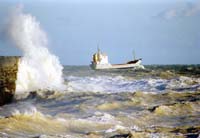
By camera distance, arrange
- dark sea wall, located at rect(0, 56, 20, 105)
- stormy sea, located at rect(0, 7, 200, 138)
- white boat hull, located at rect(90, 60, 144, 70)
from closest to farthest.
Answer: stormy sea, located at rect(0, 7, 200, 138), dark sea wall, located at rect(0, 56, 20, 105), white boat hull, located at rect(90, 60, 144, 70)

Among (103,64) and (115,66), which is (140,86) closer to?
(103,64)

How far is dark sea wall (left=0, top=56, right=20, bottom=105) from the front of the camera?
70.5 ft

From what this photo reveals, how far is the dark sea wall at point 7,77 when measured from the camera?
21484 millimetres

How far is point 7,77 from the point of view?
894 inches

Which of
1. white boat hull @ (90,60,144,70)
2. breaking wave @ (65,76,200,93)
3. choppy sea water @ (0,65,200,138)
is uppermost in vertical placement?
white boat hull @ (90,60,144,70)

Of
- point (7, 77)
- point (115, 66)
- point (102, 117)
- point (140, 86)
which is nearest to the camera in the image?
point (102, 117)

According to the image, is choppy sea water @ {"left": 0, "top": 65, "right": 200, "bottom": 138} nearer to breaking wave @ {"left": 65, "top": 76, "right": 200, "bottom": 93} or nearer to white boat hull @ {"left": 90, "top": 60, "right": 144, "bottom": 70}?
breaking wave @ {"left": 65, "top": 76, "right": 200, "bottom": 93}

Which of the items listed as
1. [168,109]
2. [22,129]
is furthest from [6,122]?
[168,109]

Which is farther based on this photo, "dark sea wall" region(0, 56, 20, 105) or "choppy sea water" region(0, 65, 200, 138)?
"dark sea wall" region(0, 56, 20, 105)

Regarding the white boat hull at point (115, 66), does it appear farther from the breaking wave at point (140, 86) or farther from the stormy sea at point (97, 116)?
the stormy sea at point (97, 116)

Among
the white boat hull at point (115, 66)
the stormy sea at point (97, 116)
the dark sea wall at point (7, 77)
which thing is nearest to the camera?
the stormy sea at point (97, 116)

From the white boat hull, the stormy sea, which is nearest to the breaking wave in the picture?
the stormy sea

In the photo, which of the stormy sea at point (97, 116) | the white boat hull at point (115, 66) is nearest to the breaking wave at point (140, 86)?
the stormy sea at point (97, 116)

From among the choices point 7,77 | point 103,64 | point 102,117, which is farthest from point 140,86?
point 103,64
